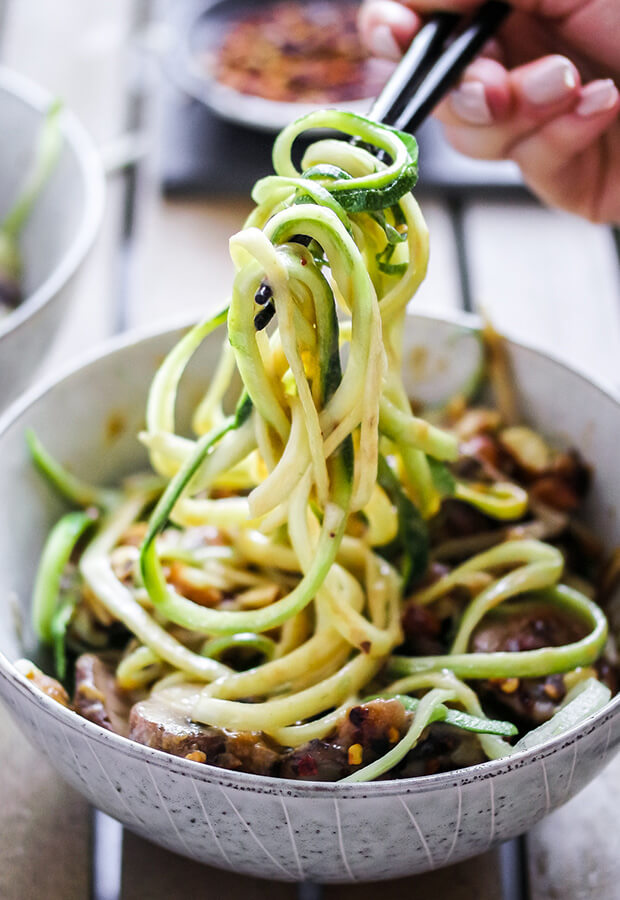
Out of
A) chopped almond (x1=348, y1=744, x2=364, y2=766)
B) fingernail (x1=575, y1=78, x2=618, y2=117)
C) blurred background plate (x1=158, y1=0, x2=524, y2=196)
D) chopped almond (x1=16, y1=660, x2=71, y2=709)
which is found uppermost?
fingernail (x1=575, y1=78, x2=618, y2=117)

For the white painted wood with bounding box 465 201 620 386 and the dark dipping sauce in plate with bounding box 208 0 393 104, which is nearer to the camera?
the white painted wood with bounding box 465 201 620 386

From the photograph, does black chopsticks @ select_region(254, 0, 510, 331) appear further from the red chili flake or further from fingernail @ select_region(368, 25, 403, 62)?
the red chili flake

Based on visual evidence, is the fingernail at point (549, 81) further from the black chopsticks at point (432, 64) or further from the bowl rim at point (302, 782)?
the bowl rim at point (302, 782)

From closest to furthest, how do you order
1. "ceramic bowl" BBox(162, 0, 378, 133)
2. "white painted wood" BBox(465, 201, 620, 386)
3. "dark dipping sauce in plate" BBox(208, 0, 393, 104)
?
"white painted wood" BBox(465, 201, 620, 386)
"ceramic bowl" BBox(162, 0, 378, 133)
"dark dipping sauce in plate" BBox(208, 0, 393, 104)

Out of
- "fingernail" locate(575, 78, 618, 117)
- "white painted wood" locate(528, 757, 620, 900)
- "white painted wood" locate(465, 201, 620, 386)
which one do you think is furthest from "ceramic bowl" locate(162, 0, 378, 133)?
"white painted wood" locate(528, 757, 620, 900)

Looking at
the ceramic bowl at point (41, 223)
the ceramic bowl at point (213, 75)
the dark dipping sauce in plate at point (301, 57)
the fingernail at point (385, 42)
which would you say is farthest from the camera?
the dark dipping sauce in plate at point (301, 57)

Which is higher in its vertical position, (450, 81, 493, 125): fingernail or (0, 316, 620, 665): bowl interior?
(450, 81, 493, 125): fingernail

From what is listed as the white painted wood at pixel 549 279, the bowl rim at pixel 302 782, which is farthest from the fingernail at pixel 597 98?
the bowl rim at pixel 302 782

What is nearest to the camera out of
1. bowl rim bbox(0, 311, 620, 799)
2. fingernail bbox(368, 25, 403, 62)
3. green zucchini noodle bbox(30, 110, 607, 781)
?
bowl rim bbox(0, 311, 620, 799)
